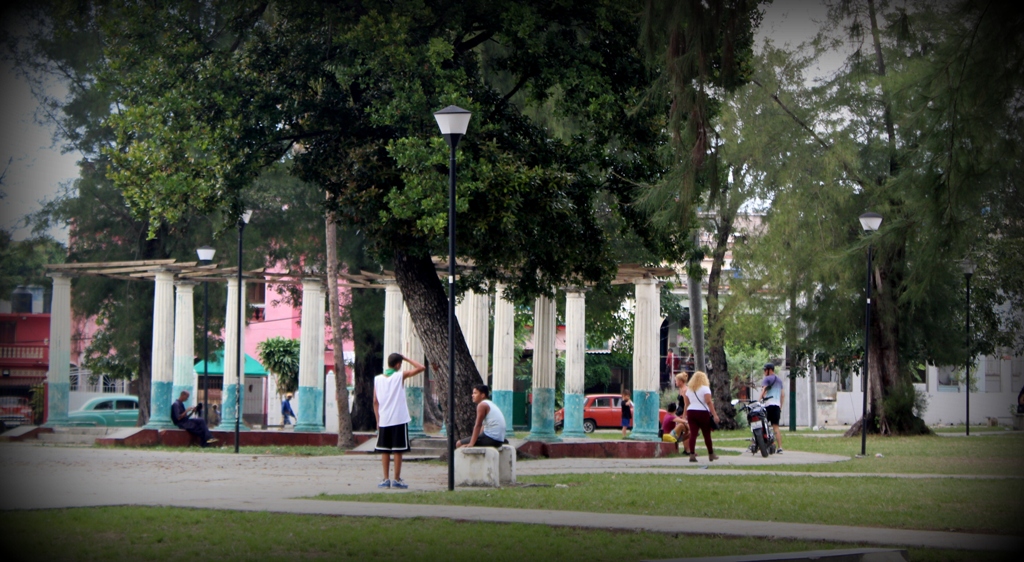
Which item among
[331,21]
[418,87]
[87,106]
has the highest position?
[87,106]

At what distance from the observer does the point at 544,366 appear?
2523cm

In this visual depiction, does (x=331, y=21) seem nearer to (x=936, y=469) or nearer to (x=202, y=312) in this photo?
(x=936, y=469)

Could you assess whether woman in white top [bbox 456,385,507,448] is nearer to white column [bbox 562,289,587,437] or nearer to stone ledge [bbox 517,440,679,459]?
stone ledge [bbox 517,440,679,459]

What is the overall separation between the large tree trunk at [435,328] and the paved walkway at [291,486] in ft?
3.89

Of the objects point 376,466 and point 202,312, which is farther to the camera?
point 202,312

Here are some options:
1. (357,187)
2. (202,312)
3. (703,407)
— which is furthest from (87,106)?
(703,407)

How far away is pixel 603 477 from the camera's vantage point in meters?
15.9

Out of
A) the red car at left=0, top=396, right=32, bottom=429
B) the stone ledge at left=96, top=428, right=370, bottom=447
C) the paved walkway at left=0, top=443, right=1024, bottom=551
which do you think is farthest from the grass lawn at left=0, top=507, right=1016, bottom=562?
the red car at left=0, top=396, right=32, bottom=429

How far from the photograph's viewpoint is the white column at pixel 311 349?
2884 cm

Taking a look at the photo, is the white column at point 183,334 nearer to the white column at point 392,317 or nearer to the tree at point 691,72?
the white column at point 392,317

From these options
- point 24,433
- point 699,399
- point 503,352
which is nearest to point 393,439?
point 699,399

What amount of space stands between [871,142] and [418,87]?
55.4 feet

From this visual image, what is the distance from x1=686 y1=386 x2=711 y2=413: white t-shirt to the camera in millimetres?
18516

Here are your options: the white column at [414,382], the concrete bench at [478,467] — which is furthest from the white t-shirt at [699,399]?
the white column at [414,382]
